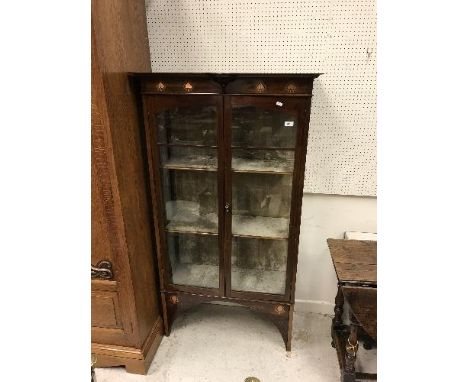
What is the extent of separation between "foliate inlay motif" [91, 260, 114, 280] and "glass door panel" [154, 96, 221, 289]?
1.29 feet

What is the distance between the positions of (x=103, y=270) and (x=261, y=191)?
105 centimetres

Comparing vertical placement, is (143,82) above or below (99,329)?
above

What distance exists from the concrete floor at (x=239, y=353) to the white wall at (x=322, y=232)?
142mm

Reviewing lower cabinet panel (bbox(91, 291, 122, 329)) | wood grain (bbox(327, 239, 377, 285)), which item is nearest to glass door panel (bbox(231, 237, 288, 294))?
wood grain (bbox(327, 239, 377, 285))

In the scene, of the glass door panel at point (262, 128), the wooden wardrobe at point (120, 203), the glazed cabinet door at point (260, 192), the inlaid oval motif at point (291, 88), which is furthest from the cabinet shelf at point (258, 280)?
the inlaid oval motif at point (291, 88)

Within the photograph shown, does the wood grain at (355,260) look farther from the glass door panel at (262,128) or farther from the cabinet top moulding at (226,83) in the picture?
the cabinet top moulding at (226,83)

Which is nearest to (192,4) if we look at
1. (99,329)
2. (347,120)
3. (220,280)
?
(347,120)

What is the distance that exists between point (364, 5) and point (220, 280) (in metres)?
1.81

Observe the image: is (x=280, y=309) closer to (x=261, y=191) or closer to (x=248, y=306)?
(x=248, y=306)

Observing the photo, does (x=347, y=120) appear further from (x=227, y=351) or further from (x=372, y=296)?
(x=227, y=351)

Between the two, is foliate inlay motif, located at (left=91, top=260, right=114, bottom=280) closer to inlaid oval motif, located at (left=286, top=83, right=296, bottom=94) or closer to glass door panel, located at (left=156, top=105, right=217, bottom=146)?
glass door panel, located at (left=156, top=105, right=217, bottom=146)

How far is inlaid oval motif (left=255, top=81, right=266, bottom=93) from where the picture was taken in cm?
158
